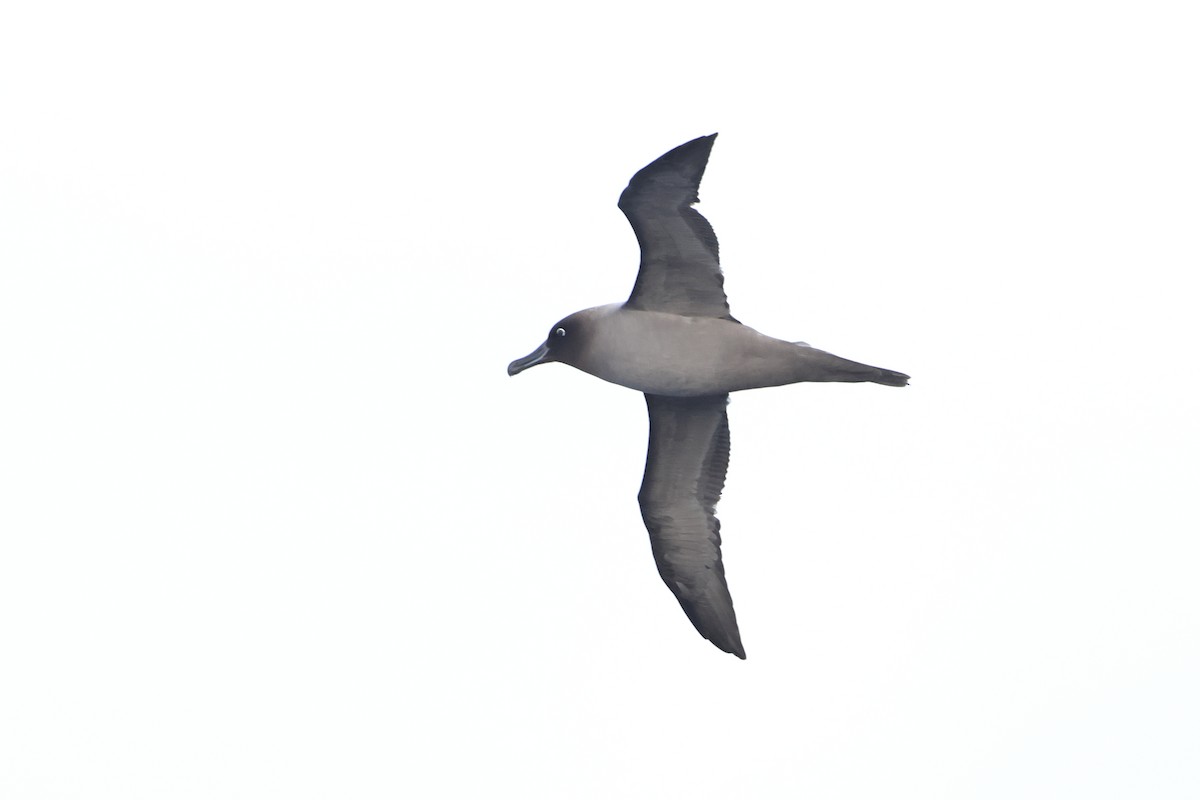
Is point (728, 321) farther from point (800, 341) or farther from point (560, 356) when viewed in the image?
point (560, 356)

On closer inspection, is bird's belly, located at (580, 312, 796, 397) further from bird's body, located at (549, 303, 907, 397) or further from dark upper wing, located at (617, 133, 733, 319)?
dark upper wing, located at (617, 133, 733, 319)

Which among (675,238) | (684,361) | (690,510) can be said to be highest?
(675,238)

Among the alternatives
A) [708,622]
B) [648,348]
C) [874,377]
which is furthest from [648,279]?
[708,622]

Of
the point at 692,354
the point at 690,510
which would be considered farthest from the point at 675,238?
the point at 690,510

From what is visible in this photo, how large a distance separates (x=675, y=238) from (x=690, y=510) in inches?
119

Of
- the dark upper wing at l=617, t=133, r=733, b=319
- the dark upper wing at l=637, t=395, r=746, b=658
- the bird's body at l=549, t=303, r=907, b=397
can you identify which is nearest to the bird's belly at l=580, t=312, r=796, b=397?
the bird's body at l=549, t=303, r=907, b=397

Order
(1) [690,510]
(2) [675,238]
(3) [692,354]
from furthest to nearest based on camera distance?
(1) [690,510]
(3) [692,354]
(2) [675,238]

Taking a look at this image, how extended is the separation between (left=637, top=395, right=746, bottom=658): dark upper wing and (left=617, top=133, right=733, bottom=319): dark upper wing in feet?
4.69

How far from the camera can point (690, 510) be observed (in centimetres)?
1661

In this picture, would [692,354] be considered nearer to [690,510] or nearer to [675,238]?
[675,238]

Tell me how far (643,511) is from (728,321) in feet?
7.90

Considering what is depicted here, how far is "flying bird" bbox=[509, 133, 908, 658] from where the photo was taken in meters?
14.8

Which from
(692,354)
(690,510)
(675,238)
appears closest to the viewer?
(675,238)

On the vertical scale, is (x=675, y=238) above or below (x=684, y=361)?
above
